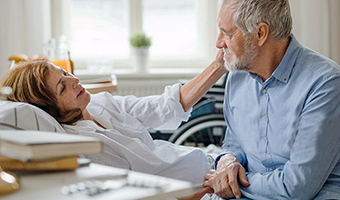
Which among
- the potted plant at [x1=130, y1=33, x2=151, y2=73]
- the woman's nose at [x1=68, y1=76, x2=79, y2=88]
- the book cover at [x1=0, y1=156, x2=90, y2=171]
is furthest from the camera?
the potted plant at [x1=130, y1=33, x2=151, y2=73]

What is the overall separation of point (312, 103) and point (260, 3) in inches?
14.4

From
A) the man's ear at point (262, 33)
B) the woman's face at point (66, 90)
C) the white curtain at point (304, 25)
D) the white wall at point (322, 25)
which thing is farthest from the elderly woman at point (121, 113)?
the white wall at point (322, 25)

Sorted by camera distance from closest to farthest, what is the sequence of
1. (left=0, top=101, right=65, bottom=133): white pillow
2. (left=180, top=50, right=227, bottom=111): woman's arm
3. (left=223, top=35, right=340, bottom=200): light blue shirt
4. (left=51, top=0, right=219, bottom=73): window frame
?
(left=0, top=101, right=65, bottom=133): white pillow
(left=223, top=35, right=340, bottom=200): light blue shirt
(left=180, top=50, right=227, bottom=111): woman's arm
(left=51, top=0, right=219, bottom=73): window frame

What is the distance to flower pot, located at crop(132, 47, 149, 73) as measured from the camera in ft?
12.9

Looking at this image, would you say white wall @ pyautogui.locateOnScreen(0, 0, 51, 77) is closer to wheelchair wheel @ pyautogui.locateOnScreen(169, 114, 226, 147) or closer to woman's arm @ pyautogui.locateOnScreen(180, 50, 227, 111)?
wheelchair wheel @ pyautogui.locateOnScreen(169, 114, 226, 147)

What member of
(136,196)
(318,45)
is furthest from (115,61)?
(136,196)

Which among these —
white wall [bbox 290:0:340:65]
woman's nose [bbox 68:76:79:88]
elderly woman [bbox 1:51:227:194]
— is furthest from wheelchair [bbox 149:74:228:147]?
woman's nose [bbox 68:76:79:88]

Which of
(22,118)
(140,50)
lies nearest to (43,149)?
(22,118)

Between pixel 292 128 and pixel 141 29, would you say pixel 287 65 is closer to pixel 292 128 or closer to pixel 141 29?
pixel 292 128

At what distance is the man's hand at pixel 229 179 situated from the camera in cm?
129

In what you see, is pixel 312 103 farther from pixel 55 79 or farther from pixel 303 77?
pixel 55 79

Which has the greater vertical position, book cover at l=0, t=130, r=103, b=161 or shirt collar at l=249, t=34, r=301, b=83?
shirt collar at l=249, t=34, r=301, b=83

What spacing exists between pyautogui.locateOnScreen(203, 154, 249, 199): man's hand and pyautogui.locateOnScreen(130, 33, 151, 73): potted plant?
2641 millimetres

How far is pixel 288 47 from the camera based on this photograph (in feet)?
4.11
